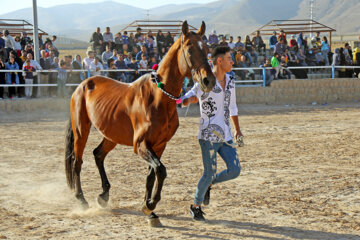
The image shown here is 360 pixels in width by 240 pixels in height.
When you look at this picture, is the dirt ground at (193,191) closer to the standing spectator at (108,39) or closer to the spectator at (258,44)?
the standing spectator at (108,39)

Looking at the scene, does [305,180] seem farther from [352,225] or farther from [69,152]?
[69,152]

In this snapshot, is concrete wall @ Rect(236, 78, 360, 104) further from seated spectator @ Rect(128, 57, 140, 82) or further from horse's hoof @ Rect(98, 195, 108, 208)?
horse's hoof @ Rect(98, 195, 108, 208)

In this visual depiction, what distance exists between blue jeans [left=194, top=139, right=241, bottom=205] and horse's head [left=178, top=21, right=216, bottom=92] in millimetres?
716

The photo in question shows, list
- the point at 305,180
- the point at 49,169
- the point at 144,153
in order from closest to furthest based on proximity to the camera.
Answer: the point at 144,153, the point at 305,180, the point at 49,169

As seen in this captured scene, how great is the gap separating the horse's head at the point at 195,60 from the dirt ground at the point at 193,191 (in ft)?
5.13

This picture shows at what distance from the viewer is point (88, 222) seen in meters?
5.53

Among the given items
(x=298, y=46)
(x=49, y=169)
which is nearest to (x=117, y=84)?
(x=49, y=169)

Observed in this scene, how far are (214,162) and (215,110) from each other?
1.85 feet

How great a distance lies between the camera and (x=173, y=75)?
5.26 metres

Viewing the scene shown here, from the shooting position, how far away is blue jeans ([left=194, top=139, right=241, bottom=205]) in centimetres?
520

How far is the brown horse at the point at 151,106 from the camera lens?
5055 millimetres

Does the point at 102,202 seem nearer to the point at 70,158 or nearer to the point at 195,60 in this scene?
the point at 70,158

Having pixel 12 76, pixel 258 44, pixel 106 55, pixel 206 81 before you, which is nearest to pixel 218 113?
pixel 206 81

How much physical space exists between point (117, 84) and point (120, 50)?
14.2 m
